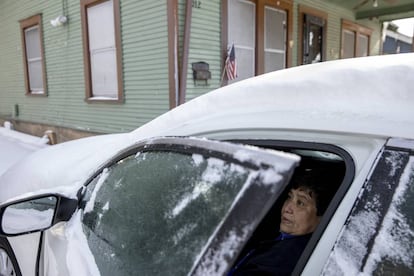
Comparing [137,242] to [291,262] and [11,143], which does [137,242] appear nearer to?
[291,262]

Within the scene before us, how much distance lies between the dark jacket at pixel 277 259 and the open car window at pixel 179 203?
0.42 m

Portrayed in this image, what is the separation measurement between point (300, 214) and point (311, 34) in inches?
336

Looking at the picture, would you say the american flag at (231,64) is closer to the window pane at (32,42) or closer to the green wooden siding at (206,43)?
the green wooden siding at (206,43)

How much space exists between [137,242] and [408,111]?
2.99 feet

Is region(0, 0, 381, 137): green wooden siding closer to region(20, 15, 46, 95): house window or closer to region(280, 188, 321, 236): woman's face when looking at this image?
region(20, 15, 46, 95): house window

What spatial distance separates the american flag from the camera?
6.55 m

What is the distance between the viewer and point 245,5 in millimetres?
7016

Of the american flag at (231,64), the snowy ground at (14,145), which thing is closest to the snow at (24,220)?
the snowy ground at (14,145)

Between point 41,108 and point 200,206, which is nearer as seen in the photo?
point 200,206

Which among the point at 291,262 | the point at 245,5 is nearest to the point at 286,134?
the point at 291,262

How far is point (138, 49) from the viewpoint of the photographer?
21.5 ft

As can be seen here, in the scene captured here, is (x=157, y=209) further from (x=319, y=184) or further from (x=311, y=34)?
(x=311, y=34)

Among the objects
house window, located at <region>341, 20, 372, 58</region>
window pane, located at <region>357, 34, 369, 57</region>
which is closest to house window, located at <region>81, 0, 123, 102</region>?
house window, located at <region>341, 20, 372, 58</region>

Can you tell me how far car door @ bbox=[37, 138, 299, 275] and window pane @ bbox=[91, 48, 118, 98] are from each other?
5.86 metres
